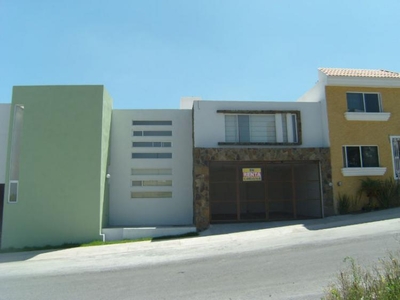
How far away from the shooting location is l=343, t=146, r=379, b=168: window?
16312 mm

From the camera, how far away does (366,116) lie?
16.5 metres

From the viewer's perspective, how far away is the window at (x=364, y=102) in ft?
54.7

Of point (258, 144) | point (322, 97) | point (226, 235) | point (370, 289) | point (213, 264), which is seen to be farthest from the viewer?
point (322, 97)

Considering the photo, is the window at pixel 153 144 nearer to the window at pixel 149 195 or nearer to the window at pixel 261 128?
the window at pixel 149 195

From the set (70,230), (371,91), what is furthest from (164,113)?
(371,91)

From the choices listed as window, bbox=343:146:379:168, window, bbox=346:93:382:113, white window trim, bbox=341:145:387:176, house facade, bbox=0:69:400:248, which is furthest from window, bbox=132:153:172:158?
window, bbox=346:93:382:113

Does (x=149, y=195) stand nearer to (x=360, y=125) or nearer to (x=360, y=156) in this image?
(x=360, y=156)

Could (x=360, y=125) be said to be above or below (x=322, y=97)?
below

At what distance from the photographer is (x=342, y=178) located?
1600 centimetres

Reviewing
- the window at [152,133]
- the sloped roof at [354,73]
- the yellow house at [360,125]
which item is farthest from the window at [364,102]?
the window at [152,133]

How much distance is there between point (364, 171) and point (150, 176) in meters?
10.2

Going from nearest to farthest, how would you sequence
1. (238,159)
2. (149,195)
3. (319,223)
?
(319,223) < (238,159) < (149,195)

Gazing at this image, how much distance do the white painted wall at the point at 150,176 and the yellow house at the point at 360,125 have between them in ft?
22.8

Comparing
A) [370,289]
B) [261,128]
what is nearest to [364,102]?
[261,128]
